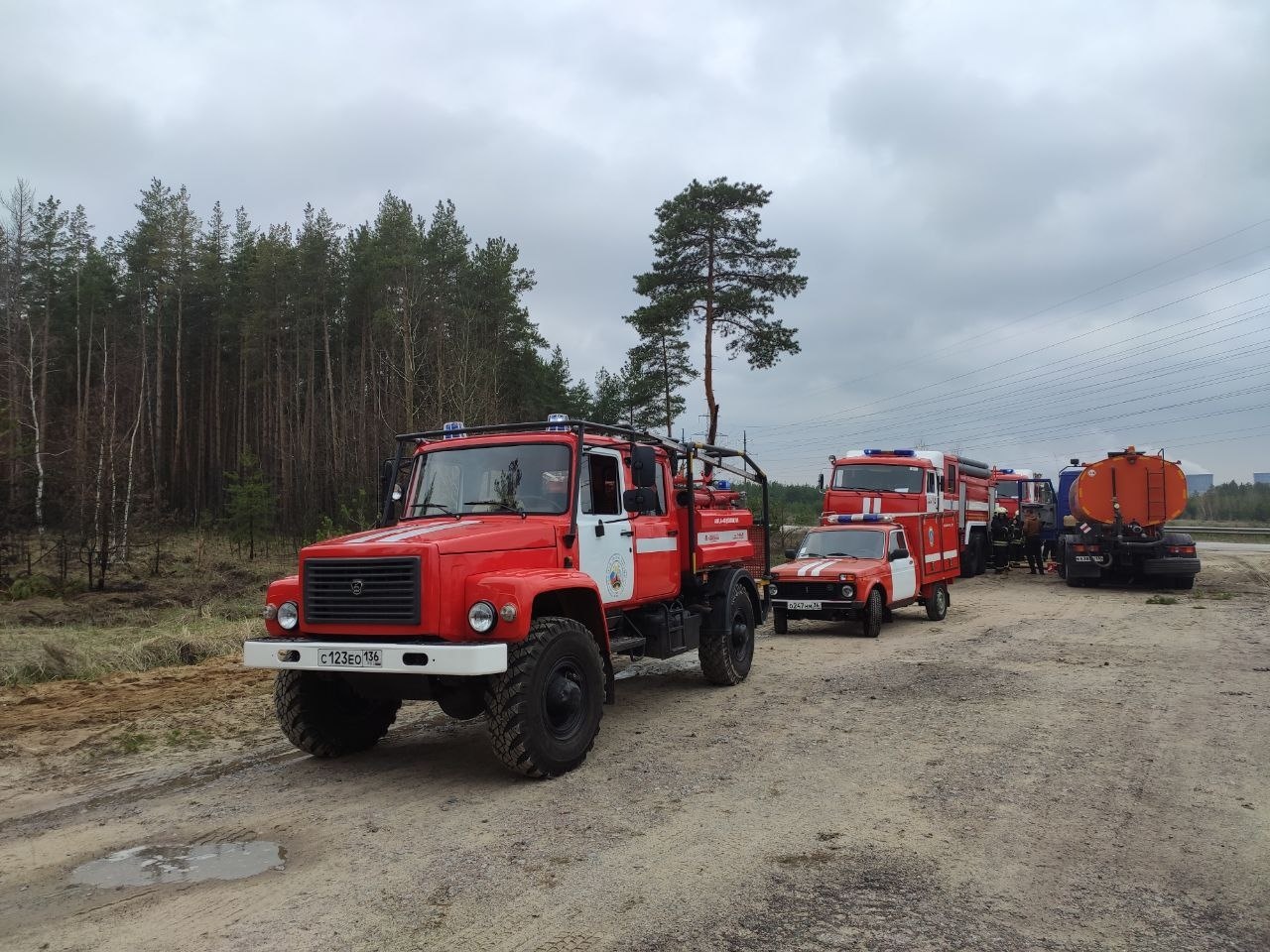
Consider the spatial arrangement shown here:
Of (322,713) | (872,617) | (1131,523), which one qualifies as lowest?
(872,617)

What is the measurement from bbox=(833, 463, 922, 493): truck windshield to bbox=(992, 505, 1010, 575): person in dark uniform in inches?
275

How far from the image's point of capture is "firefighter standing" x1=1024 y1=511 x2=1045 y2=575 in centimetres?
2461

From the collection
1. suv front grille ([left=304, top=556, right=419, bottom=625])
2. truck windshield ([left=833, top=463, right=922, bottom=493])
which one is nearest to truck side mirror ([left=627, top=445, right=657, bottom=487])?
suv front grille ([left=304, top=556, right=419, bottom=625])

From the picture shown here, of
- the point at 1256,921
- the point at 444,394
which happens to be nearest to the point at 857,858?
the point at 1256,921

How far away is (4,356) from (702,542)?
97.7ft

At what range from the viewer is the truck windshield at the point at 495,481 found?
22.0ft

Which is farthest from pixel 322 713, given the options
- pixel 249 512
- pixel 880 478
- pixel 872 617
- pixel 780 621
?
pixel 249 512

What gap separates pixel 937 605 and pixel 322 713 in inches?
430

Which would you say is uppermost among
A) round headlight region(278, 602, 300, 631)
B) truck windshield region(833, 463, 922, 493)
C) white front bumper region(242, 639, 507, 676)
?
truck windshield region(833, 463, 922, 493)

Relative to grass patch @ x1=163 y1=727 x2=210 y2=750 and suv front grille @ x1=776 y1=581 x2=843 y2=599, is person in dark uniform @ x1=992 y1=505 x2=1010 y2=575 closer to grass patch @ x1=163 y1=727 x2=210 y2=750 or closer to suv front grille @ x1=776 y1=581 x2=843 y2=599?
suv front grille @ x1=776 y1=581 x2=843 y2=599

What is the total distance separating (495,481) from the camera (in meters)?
6.85

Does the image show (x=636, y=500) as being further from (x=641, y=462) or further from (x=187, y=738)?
(x=187, y=738)

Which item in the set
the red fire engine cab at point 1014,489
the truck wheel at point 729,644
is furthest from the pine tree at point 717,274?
the truck wheel at point 729,644

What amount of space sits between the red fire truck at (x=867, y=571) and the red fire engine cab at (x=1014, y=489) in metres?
12.1
